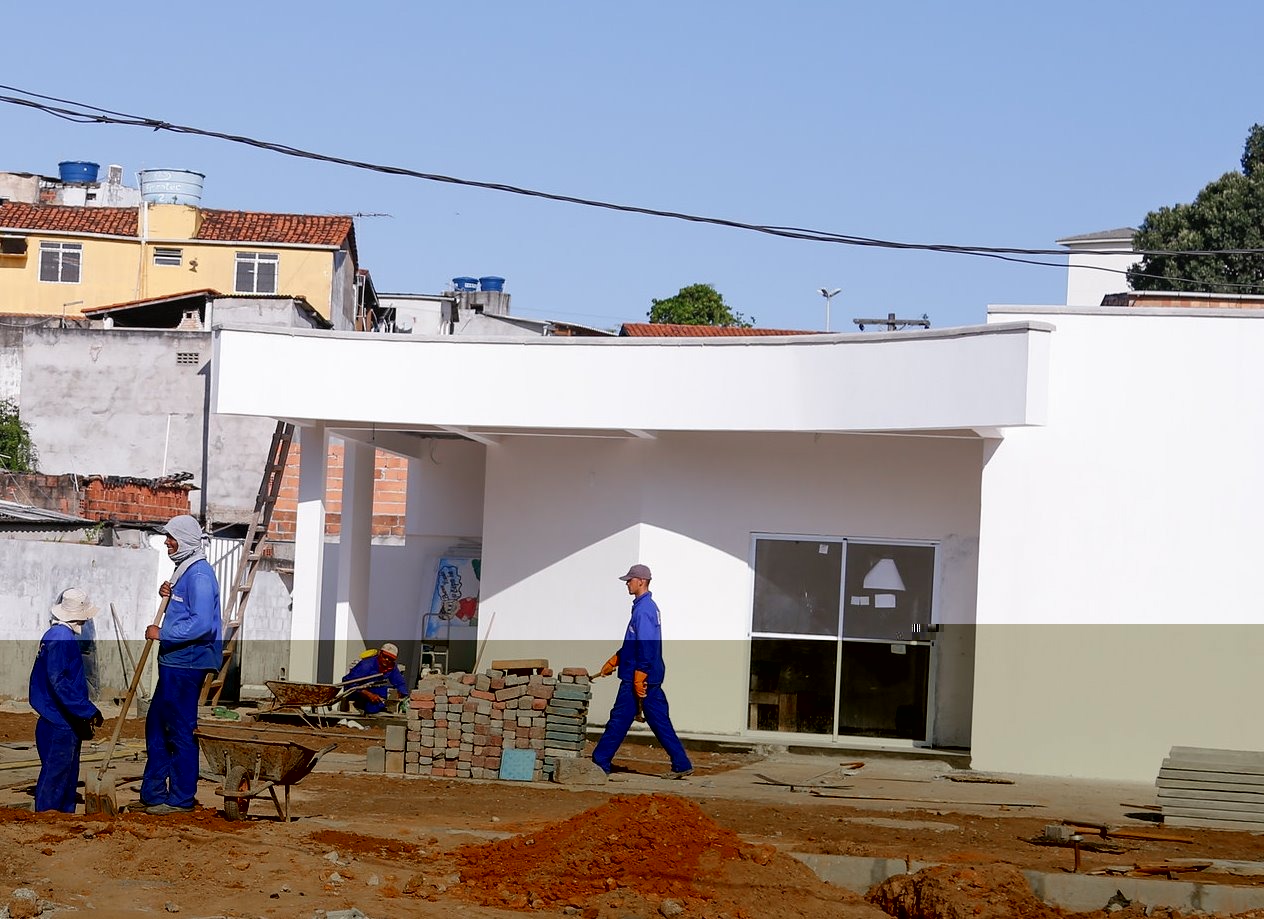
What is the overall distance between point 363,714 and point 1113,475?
8.44 metres

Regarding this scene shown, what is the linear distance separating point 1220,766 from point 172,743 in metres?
7.79

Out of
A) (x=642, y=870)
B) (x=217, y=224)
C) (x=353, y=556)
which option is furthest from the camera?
(x=217, y=224)

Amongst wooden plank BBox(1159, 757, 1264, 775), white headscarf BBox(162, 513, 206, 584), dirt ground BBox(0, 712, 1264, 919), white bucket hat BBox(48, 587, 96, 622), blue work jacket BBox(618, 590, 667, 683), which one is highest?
white headscarf BBox(162, 513, 206, 584)

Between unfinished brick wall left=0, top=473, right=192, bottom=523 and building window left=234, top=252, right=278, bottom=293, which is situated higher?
building window left=234, top=252, right=278, bottom=293

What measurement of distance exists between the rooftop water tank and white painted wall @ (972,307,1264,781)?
118 ft

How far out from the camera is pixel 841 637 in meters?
17.6

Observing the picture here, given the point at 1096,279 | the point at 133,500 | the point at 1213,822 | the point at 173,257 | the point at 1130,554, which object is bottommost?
the point at 1213,822

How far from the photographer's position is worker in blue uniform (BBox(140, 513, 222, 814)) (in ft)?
34.2

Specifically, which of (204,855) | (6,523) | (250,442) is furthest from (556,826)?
(250,442)

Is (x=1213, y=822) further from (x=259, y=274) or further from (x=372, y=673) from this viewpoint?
(x=259, y=274)

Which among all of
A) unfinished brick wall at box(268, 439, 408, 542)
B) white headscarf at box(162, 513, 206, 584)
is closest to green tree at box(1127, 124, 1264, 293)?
unfinished brick wall at box(268, 439, 408, 542)

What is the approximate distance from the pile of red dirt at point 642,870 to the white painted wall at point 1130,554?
21.8ft

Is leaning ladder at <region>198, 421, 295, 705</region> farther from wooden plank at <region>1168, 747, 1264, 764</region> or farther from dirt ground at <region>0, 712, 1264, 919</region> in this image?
wooden plank at <region>1168, 747, 1264, 764</region>

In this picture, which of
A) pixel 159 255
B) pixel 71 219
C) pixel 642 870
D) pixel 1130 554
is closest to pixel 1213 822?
pixel 1130 554
